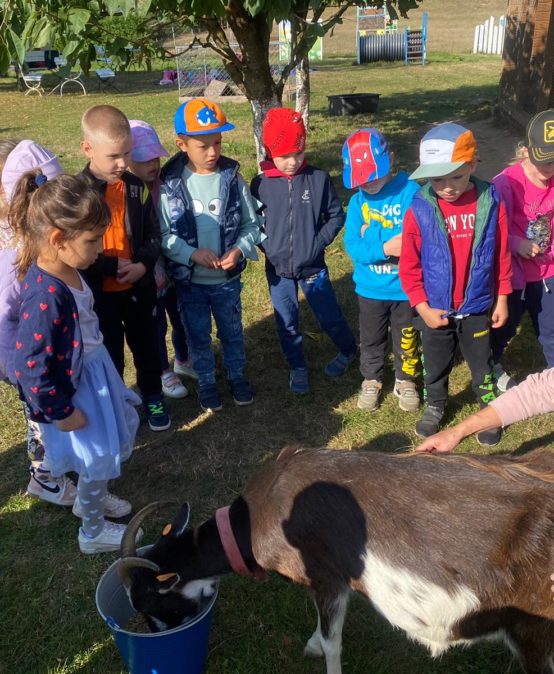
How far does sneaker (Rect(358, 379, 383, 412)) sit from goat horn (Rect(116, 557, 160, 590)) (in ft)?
7.59

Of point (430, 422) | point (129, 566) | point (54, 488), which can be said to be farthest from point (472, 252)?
point (54, 488)

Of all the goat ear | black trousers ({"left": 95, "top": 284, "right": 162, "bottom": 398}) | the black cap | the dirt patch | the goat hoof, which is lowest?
the goat hoof

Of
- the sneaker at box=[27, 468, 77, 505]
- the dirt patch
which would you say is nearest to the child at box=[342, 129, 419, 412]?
the sneaker at box=[27, 468, 77, 505]

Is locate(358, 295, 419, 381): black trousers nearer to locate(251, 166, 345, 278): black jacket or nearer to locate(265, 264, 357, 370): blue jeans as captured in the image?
locate(265, 264, 357, 370): blue jeans

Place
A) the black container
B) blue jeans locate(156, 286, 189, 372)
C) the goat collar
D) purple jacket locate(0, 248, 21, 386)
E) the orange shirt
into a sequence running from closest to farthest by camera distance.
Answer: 1. the goat collar
2. purple jacket locate(0, 248, 21, 386)
3. the orange shirt
4. blue jeans locate(156, 286, 189, 372)
5. the black container

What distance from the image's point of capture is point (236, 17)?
6.51m

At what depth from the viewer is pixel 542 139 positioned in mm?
3713

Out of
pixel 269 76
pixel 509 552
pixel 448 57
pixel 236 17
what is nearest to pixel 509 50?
pixel 269 76

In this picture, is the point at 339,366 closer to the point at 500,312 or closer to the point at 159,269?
the point at 500,312

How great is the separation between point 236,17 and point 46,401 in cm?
515

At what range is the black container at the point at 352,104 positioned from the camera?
636 inches

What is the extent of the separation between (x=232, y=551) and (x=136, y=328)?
191 centimetres

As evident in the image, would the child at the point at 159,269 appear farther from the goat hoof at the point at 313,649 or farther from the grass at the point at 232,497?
the goat hoof at the point at 313,649

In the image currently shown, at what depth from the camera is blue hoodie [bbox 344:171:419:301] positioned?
418 centimetres
